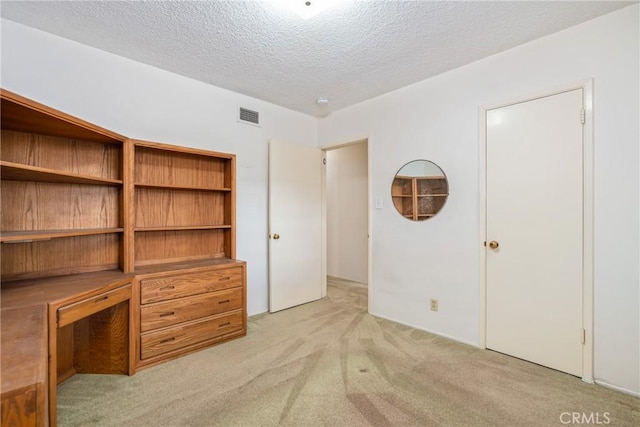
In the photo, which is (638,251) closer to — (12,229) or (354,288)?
(354,288)

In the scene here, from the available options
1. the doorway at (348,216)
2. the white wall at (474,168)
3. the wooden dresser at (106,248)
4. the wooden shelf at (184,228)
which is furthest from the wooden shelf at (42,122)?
the doorway at (348,216)

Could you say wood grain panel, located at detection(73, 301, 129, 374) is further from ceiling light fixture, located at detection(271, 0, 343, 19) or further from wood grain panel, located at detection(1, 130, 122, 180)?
ceiling light fixture, located at detection(271, 0, 343, 19)

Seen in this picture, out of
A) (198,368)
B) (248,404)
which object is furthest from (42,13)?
(248,404)

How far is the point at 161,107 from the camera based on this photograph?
8.69 feet

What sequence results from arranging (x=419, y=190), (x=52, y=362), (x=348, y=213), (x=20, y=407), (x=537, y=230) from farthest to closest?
(x=348, y=213)
(x=419, y=190)
(x=537, y=230)
(x=52, y=362)
(x=20, y=407)

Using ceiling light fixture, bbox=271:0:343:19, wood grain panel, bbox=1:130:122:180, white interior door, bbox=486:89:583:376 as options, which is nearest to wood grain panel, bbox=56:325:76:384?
wood grain panel, bbox=1:130:122:180

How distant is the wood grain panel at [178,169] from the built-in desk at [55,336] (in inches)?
35.4

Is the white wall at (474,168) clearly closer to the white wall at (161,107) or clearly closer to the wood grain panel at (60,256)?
the white wall at (161,107)

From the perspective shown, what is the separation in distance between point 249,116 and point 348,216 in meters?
2.43

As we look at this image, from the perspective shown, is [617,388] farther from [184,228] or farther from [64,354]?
[64,354]

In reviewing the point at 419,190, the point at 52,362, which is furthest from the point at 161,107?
the point at 419,190

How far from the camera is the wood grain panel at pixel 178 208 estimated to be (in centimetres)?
251

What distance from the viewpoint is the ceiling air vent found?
318 cm

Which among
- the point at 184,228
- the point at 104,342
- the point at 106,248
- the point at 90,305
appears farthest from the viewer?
the point at 184,228
